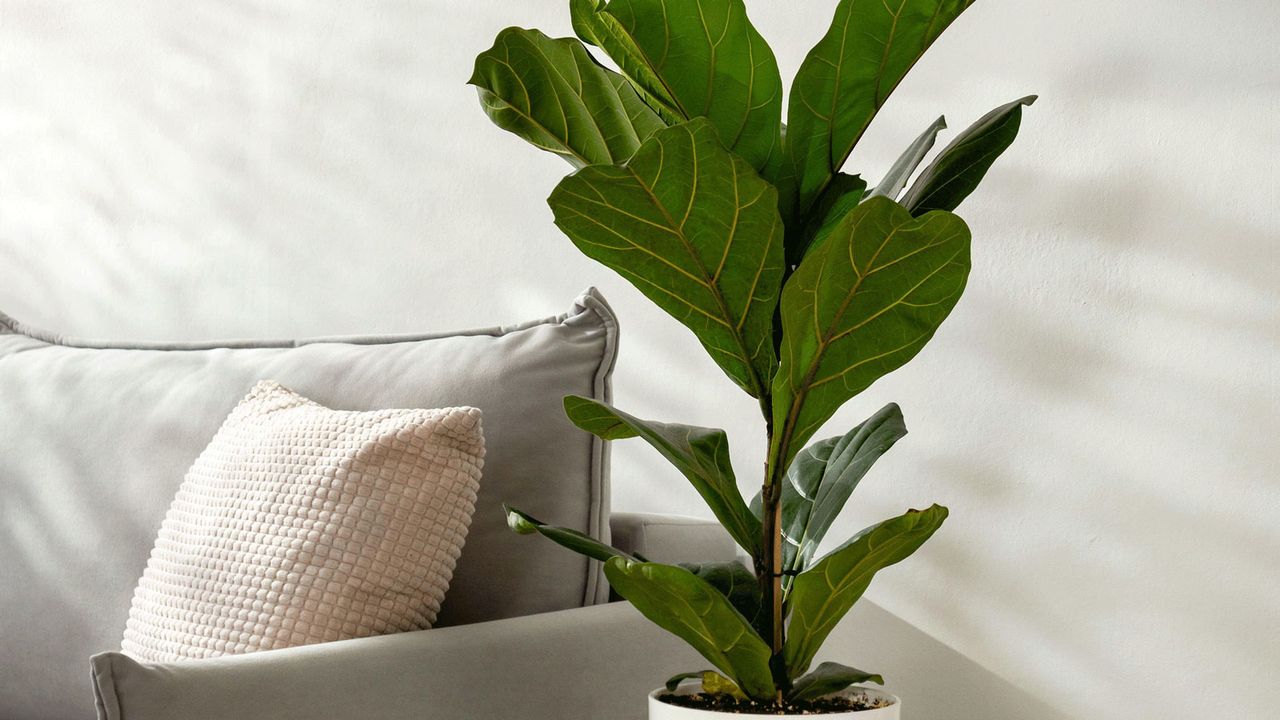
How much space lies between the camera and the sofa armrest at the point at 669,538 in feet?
4.68

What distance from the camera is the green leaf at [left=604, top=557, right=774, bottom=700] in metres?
0.88

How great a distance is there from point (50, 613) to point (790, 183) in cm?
121

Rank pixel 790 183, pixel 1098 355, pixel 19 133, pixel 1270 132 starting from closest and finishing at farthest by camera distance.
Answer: pixel 790 183, pixel 1270 132, pixel 1098 355, pixel 19 133

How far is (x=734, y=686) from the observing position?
983mm

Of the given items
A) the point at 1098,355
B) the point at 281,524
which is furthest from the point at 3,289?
the point at 1098,355

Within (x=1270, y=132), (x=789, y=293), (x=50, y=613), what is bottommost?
(x=50, y=613)

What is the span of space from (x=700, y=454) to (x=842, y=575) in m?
0.16

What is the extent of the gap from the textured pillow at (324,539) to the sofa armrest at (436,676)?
0.08 meters

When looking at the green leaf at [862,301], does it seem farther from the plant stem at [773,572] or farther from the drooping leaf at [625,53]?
the drooping leaf at [625,53]

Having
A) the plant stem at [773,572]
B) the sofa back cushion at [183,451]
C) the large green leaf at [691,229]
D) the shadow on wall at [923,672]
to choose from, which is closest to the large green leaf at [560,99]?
the large green leaf at [691,229]

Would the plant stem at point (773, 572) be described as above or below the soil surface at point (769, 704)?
above

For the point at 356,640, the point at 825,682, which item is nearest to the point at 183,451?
the point at 356,640

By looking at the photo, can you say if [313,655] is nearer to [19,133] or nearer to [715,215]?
[715,215]

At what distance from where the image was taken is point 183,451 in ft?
4.93
